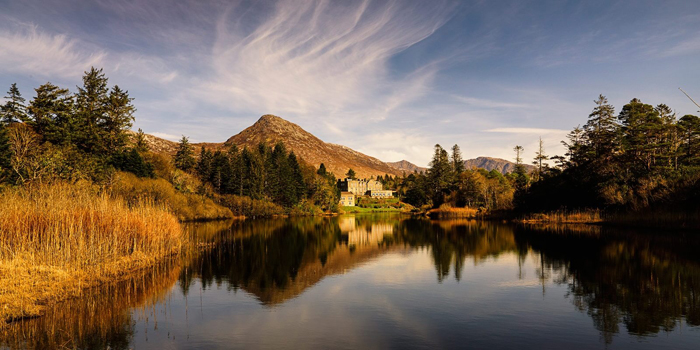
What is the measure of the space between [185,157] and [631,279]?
90.3 meters

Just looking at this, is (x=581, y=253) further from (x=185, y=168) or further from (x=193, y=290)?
(x=185, y=168)

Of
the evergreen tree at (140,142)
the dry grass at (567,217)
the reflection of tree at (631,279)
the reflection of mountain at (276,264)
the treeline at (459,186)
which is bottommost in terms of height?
the reflection of mountain at (276,264)

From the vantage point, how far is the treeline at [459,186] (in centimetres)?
7288

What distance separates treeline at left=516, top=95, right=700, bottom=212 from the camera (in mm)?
38438

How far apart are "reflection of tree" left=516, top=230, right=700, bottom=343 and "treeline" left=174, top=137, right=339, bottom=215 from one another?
65.5 m

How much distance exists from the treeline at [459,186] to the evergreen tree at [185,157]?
61.5 meters

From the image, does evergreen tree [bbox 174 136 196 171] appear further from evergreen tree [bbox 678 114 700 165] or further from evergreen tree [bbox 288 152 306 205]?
evergreen tree [bbox 678 114 700 165]

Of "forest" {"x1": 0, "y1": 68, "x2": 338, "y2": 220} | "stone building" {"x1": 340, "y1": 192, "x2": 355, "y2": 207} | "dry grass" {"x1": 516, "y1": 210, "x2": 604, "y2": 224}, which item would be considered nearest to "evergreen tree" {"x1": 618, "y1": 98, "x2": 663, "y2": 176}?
"dry grass" {"x1": 516, "y1": 210, "x2": 604, "y2": 224}

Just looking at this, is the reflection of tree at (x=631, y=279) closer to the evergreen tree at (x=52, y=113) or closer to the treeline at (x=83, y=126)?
the treeline at (x=83, y=126)

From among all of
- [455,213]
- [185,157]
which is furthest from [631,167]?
[185,157]

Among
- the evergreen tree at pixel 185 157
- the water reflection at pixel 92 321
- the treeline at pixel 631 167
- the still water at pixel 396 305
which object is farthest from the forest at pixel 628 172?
the evergreen tree at pixel 185 157

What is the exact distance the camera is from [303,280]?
1852 cm

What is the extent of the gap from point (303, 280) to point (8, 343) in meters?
11.2

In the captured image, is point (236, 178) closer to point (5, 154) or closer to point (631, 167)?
point (5, 154)
